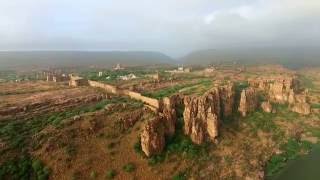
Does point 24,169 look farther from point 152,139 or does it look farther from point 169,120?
point 169,120

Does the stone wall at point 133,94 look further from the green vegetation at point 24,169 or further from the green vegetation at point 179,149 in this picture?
the green vegetation at point 24,169

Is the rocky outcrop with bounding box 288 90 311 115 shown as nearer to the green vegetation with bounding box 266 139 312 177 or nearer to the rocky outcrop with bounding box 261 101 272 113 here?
the rocky outcrop with bounding box 261 101 272 113

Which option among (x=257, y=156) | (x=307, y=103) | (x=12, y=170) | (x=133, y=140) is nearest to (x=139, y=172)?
(x=133, y=140)

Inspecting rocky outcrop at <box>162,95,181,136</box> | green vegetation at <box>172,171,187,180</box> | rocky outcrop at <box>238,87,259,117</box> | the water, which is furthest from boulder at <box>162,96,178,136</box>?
rocky outcrop at <box>238,87,259,117</box>

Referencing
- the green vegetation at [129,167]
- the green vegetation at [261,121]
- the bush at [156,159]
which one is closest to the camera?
the green vegetation at [129,167]

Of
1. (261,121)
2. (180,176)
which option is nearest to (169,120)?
(180,176)

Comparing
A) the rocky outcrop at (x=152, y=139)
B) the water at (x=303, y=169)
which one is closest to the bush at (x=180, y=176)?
the rocky outcrop at (x=152, y=139)
